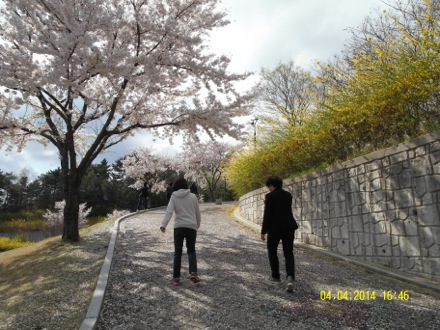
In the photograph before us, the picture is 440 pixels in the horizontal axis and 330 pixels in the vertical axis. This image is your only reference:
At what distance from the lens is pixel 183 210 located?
215 inches

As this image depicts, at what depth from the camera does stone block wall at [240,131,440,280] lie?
17.3 ft

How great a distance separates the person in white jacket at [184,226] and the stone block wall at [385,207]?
3.70m

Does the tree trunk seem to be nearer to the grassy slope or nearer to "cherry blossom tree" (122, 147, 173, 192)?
the grassy slope

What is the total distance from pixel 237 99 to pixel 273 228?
268 inches

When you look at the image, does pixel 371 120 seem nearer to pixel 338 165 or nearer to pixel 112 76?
pixel 338 165

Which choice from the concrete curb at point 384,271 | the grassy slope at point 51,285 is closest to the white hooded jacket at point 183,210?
the grassy slope at point 51,285

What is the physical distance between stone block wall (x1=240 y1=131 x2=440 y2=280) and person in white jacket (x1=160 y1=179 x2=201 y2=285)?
146 inches

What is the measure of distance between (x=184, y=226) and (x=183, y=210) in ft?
0.90

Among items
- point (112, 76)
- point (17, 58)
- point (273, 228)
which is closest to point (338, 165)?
point (273, 228)

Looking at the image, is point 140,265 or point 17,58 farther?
point 17,58

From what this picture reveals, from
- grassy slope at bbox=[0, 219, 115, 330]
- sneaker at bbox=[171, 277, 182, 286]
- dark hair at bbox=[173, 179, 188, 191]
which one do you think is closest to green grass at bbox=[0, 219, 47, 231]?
grassy slope at bbox=[0, 219, 115, 330]

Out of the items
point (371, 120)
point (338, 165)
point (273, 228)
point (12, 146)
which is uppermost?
point (12, 146)

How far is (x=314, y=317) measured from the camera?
396cm

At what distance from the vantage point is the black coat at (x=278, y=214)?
5.23m
